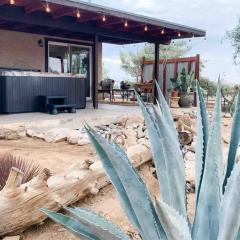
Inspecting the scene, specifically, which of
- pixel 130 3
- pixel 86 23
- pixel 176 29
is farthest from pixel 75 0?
pixel 130 3

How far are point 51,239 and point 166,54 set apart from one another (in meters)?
19.9

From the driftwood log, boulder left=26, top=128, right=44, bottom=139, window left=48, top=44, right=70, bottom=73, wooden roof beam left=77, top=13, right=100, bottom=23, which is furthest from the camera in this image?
window left=48, top=44, right=70, bottom=73

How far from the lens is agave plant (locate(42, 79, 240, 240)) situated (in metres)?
0.89

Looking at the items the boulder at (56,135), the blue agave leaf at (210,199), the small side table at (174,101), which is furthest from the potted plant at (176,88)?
the blue agave leaf at (210,199)

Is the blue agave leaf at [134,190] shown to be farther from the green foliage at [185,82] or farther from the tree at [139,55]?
the tree at [139,55]

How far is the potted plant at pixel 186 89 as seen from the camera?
1016cm

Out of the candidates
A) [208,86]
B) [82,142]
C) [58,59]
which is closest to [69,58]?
[58,59]

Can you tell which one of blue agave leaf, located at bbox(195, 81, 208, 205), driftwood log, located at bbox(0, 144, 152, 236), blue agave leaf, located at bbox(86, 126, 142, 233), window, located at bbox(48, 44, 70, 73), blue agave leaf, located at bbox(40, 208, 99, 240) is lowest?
driftwood log, located at bbox(0, 144, 152, 236)

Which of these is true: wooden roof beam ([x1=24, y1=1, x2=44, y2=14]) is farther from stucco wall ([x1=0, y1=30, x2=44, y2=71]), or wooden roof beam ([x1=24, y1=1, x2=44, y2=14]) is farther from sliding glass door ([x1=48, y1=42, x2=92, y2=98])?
sliding glass door ([x1=48, y1=42, x2=92, y2=98])

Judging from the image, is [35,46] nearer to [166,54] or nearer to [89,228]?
[89,228]

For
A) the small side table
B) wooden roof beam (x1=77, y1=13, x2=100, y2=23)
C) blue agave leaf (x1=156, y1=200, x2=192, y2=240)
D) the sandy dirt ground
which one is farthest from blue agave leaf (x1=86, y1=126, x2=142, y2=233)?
the small side table

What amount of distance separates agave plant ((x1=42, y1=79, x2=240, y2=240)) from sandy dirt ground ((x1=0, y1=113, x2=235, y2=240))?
1215 mm

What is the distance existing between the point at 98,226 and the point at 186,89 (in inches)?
374

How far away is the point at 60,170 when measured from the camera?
3451 mm
